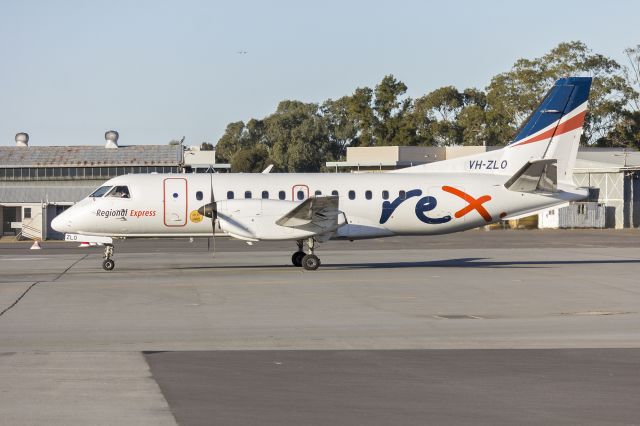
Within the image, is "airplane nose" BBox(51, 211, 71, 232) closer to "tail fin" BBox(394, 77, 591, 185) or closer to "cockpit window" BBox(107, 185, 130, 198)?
"cockpit window" BBox(107, 185, 130, 198)

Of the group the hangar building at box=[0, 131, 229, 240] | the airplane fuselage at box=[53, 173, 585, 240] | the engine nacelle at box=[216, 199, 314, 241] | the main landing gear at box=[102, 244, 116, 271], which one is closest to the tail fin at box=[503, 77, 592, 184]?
the airplane fuselage at box=[53, 173, 585, 240]

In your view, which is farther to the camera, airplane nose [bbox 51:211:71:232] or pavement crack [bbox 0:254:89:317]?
airplane nose [bbox 51:211:71:232]

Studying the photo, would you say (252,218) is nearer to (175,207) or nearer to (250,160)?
(175,207)

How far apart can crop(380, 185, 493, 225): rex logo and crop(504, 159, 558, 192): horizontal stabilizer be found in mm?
978

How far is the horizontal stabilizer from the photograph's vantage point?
96.8 feet

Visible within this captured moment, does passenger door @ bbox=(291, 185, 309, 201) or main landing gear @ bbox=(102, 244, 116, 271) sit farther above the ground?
passenger door @ bbox=(291, 185, 309, 201)

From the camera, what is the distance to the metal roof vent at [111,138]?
87938 millimetres

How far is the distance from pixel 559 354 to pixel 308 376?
13.6 ft

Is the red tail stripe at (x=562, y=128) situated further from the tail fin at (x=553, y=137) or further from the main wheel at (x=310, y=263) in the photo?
the main wheel at (x=310, y=263)

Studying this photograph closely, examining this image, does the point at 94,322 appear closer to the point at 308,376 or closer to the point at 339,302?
the point at 339,302

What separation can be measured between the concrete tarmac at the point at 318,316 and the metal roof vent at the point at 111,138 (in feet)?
177

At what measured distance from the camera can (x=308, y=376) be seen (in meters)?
12.3

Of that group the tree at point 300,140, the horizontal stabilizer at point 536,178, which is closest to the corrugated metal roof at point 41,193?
the tree at point 300,140

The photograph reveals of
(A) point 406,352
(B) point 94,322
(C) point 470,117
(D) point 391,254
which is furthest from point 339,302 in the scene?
(C) point 470,117
